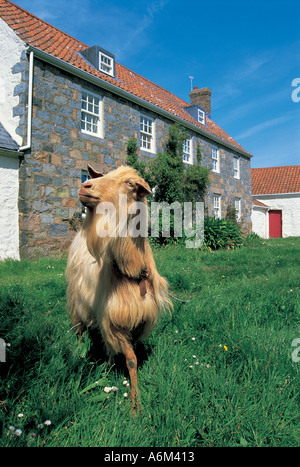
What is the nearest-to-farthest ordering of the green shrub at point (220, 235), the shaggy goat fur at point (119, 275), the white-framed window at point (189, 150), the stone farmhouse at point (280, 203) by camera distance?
the shaggy goat fur at point (119, 275)
the green shrub at point (220, 235)
the white-framed window at point (189, 150)
the stone farmhouse at point (280, 203)

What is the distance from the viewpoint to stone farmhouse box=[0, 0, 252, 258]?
344 inches

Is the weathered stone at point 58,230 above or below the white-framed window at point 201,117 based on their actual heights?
below

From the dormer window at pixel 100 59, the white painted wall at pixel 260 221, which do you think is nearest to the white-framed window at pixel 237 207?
the white painted wall at pixel 260 221

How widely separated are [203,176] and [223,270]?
8.81 meters

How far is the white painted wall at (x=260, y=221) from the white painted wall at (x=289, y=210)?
151 cm

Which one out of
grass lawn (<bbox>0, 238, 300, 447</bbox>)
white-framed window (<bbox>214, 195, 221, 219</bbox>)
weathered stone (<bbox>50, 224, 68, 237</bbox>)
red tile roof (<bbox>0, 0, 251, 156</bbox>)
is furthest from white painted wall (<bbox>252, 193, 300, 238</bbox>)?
grass lawn (<bbox>0, 238, 300, 447</bbox>)

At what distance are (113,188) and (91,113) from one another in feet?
31.7

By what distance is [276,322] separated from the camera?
3.41 meters

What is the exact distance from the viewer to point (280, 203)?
26656mm

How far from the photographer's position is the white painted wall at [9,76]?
892 centimetres

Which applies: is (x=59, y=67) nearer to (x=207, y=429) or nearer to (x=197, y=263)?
(x=197, y=263)

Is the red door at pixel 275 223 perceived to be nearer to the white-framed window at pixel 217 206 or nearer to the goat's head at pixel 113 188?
the white-framed window at pixel 217 206

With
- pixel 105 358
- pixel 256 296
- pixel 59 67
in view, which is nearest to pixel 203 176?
pixel 59 67

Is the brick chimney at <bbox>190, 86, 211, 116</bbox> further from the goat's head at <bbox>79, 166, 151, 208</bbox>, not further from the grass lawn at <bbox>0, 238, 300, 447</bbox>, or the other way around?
the goat's head at <bbox>79, 166, 151, 208</bbox>
